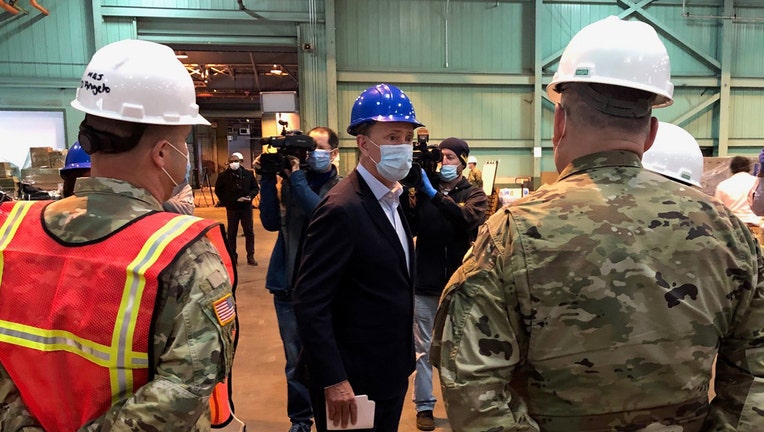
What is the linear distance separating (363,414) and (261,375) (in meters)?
2.43

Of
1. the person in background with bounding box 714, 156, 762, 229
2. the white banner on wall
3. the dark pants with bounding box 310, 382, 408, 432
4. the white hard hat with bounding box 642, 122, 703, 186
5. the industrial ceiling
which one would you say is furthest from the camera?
the industrial ceiling

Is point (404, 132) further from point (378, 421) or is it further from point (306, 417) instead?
point (306, 417)

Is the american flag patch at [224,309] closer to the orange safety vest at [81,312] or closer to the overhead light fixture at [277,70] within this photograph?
the orange safety vest at [81,312]

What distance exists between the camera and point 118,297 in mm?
1020

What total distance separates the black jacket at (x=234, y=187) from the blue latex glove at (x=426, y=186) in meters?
5.32

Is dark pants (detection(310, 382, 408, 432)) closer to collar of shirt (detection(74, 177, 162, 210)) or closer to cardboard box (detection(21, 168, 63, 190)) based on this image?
collar of shirt (detection(74, 177, 162, 210))

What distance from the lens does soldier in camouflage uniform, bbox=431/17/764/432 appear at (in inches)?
41.8

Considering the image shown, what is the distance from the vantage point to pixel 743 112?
1069 cm

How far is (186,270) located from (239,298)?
212 inches

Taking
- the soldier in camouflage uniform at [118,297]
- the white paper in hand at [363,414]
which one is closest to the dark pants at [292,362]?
the white paper in hand at [363,414]

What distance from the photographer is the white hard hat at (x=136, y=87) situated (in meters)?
1.18

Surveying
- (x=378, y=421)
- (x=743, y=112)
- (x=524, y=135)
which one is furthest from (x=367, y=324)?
(x=743, y=112)

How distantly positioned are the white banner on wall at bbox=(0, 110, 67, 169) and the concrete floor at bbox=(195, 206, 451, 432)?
5286 millimetres

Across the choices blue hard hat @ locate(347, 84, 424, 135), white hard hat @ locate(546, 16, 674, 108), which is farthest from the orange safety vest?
blue hard hat @ locate(347, 84, 424, 135)
